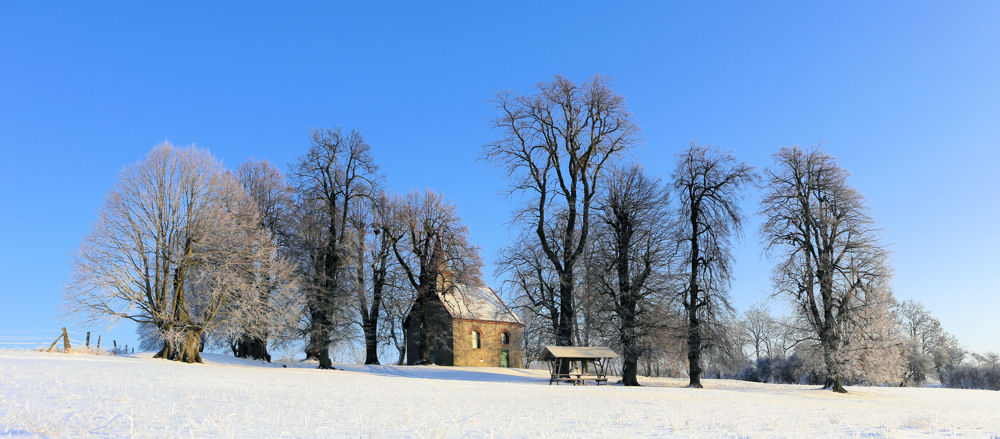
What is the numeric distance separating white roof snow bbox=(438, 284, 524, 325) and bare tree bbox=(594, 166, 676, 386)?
13.6 m

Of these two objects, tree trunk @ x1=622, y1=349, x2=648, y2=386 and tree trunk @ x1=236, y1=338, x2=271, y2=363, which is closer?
tree trunk @ x1=622, y1=349, x2=648, y2=386

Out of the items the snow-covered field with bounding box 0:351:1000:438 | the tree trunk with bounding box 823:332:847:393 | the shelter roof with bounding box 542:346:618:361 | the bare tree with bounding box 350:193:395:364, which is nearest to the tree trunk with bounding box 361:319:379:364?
the bare tree with bounding box 350:193:395:364

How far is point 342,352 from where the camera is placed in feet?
132

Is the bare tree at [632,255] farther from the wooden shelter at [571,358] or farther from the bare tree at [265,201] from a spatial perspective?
the bare tree at [265,201]

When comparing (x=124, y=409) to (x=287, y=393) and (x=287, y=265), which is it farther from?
(x=287, y=265)

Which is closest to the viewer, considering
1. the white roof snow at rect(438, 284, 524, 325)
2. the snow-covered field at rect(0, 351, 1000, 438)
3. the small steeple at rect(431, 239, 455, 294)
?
the snow-covered field at rect(0, 351, 1000, 438)

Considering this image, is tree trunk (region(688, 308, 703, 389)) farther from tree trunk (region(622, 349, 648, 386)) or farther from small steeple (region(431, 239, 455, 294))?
small steeple (region(431, 239, 455, 294))

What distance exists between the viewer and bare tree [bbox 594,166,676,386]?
2969 centimetres

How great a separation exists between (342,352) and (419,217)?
10.8 meters

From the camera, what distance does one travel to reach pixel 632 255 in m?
31.4

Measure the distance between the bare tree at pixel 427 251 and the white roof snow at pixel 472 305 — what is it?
1189 mm

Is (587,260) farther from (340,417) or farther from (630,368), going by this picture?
(340,417)

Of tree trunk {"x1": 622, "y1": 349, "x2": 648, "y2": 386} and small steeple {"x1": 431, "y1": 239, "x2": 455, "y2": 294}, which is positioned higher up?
small steeple {"x1": 431, "y1": 239, "x2": 455, "y2": 294}

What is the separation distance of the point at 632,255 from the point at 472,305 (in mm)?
19173
